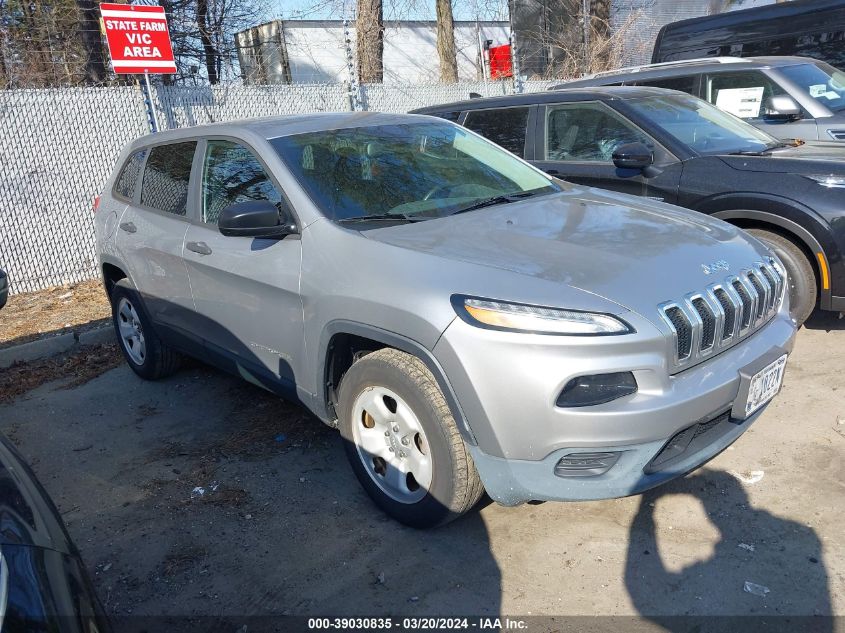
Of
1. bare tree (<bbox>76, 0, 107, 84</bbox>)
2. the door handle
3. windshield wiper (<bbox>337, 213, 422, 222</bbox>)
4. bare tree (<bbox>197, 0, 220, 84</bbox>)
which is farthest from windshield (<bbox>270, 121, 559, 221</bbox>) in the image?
bare tree (<bbox>197, 0, 220, 84</bbox>)

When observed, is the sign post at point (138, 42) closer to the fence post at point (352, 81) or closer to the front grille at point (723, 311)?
the fence post at point (352, 81)

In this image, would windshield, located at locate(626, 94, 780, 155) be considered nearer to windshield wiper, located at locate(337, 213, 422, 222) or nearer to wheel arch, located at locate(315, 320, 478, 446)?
windshield wiper, located at locate(337, 213, 422, 222)

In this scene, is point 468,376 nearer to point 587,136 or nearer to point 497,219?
point 497,219

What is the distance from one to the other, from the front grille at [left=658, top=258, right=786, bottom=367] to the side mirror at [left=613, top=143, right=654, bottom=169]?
1953mm

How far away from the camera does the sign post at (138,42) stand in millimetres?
7750

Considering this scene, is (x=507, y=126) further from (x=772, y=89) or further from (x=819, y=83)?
(x=819, y=83)

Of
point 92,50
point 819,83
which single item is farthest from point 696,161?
point 92,50

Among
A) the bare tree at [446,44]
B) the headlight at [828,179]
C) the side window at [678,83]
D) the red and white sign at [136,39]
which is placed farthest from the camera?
the bare tree at [446,44]

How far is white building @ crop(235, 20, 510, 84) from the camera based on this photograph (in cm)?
1717

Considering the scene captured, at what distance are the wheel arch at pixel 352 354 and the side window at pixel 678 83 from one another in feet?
17.6

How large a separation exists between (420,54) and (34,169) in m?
14.0

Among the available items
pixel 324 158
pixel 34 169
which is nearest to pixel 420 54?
pixel 34 169

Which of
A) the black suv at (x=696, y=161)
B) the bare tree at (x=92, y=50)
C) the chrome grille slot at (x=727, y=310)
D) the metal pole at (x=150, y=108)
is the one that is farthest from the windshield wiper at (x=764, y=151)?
the bare tree at (x=92, y=50)

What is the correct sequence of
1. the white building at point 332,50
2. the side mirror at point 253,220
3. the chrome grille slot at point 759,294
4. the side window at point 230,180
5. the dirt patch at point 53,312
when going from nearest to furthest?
the chrome grille slot at point 759,294, the side mirror at point 253,220, the side window at point 230,180, the dirt patch at point 53,312, the white building at point 332,50
